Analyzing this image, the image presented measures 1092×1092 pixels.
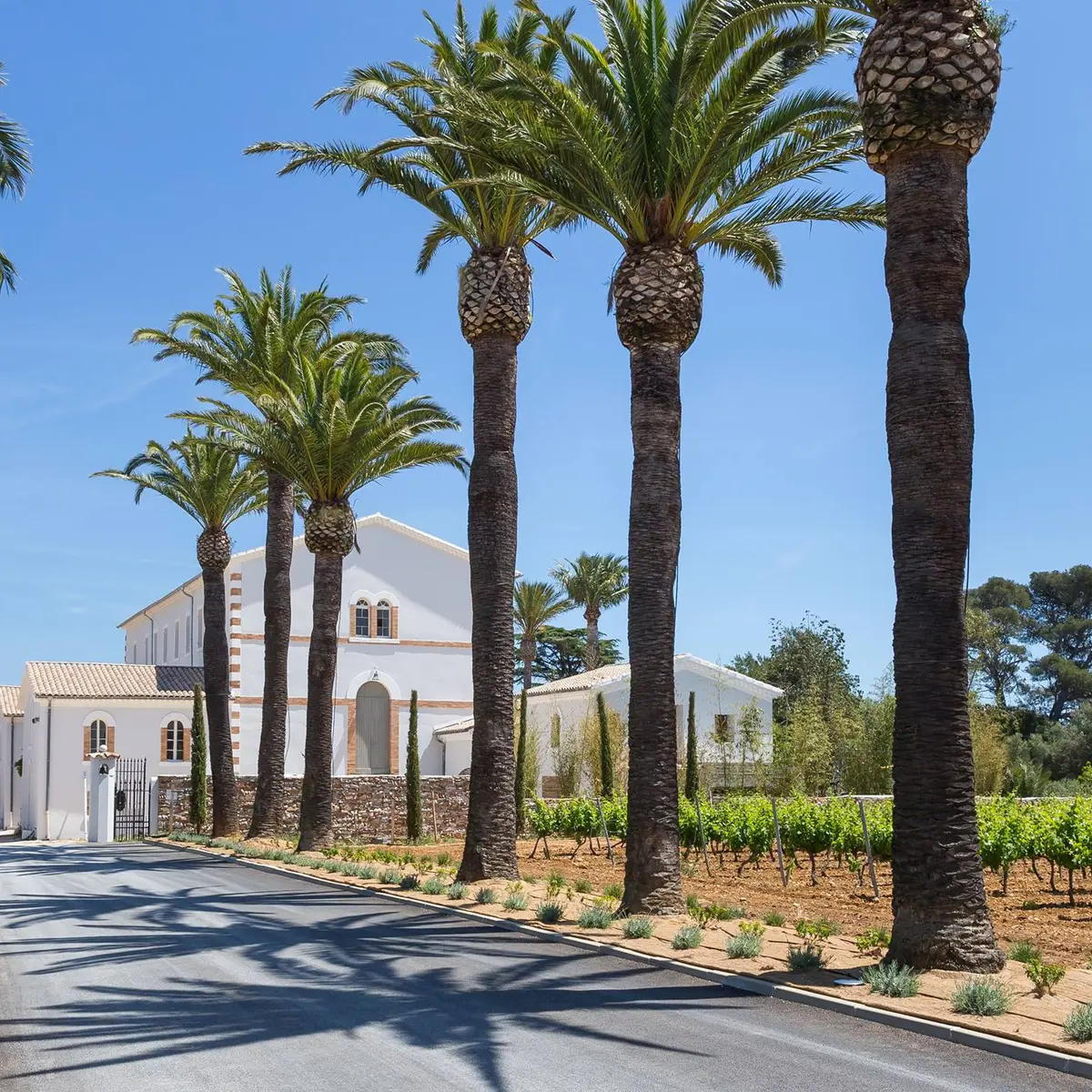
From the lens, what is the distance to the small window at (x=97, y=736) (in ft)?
140

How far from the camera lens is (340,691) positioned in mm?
46094

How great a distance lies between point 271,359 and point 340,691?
1839 centimetres

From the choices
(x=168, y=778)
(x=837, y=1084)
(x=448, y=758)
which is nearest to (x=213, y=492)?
(x=168, y=778)

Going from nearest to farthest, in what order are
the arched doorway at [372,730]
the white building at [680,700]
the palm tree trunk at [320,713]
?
the palm tree trunk at [320,713] < the arched doorway at [372,730] < the white building at [680,700]

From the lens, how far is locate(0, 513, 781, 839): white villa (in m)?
42.6

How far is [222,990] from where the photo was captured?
10.4m

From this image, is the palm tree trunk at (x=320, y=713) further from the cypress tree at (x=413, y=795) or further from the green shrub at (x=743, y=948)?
the green shrub at (x=743, y=948)

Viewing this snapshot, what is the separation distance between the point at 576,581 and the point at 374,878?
45367 millimetres

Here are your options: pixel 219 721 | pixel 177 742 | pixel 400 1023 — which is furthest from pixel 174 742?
pixel 400 1023

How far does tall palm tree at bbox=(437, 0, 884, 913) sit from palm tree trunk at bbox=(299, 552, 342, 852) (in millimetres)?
13399

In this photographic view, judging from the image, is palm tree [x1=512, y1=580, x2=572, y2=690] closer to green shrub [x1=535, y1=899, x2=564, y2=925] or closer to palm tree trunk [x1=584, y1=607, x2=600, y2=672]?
palm tree trunk [x1=584, y1=607, x2=600, y2=672]

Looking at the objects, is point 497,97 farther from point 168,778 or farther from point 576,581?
point 576,581

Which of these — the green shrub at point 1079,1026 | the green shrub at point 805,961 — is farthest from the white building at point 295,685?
the green shrub at point 1079,1026

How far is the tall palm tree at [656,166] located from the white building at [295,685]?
31.3m
